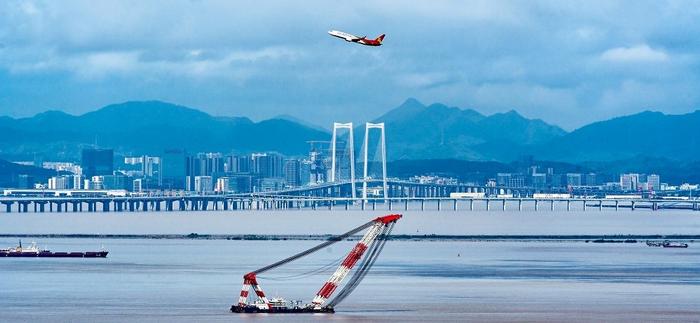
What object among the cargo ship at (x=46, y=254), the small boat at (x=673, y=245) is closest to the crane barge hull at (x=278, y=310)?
the cargo ship at (x=46, y=254)

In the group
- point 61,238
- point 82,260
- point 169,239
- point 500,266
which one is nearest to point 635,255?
point 500,266

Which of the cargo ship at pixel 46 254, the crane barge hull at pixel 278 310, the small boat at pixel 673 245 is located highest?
the cargo ship at pixel 46 254

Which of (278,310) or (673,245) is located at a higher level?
→ (673,245)

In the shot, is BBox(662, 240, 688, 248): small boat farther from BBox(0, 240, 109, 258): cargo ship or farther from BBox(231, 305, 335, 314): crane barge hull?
BBox(231, 305, 335, 314): crane barge hull

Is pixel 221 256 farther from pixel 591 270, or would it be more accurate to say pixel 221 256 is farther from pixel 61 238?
pixel 61 238

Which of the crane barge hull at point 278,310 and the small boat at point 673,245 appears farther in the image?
the small boat at point 673,245

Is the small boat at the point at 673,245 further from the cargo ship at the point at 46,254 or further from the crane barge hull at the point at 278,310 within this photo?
the crane barge hull at the point at 278,310

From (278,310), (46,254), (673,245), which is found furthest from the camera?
(673,245)

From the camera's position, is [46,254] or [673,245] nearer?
[46,254]

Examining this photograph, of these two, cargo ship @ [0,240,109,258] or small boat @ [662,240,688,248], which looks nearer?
cargo ship @ [0,240,109,258]

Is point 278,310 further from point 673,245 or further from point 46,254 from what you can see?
point 673,245

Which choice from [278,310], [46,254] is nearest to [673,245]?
[46,254]

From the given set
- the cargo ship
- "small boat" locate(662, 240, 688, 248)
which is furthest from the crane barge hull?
"small boat" locate(662, 240, 688, 248)
